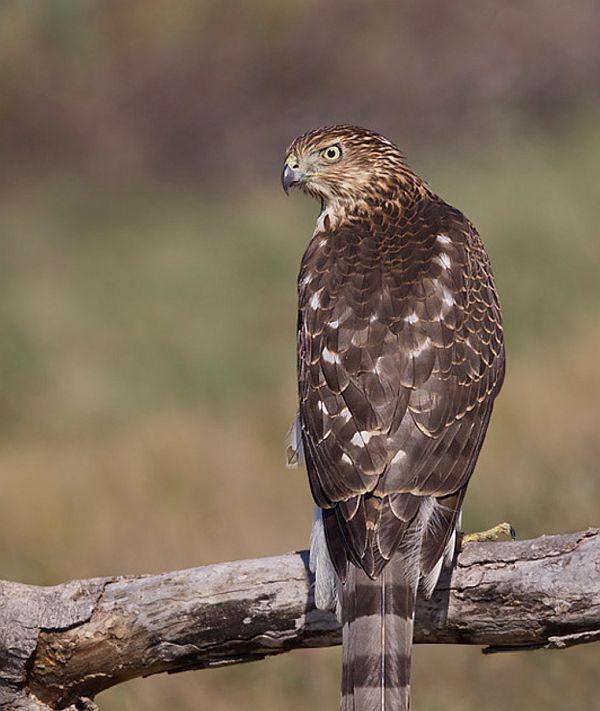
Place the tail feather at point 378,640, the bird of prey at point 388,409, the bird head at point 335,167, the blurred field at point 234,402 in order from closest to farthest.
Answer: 1. the tail feather at point 378,640
2. the bird of prey at point 388,409
3. the bird head at point 335,167
4. the blurred field at point 234,402

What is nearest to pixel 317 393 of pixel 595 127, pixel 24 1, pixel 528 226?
pixel 528 226

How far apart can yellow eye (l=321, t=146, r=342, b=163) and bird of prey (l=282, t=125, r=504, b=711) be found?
1.06 feet

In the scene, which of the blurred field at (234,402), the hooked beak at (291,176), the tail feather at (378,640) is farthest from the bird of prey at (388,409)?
the blurred field at (234,402)

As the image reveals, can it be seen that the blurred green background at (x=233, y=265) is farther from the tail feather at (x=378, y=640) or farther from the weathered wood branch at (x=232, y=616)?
the tail feather at (x=378, y=640)

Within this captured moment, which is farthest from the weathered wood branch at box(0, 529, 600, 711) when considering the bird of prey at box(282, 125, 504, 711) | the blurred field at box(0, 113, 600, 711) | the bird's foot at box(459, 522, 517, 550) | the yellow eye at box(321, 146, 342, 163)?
the yellow eye at box(321, 146, 342, 163)

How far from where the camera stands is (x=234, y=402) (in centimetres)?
1209

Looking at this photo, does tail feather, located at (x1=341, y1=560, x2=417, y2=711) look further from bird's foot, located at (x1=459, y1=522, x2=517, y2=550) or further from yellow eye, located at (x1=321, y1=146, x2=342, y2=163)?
yellow eye, located at (x1=321, y1=146, x2=342, y2=163)

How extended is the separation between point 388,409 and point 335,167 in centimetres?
150

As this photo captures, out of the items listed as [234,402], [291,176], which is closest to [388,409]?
[291,176]

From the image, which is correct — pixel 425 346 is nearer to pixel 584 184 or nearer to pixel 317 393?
pixel 317 393

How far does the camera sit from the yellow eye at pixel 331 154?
554cm

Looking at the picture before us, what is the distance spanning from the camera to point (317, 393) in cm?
450

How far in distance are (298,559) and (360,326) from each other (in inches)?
A: 30.9

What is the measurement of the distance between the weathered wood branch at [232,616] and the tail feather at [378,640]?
0.69ft
